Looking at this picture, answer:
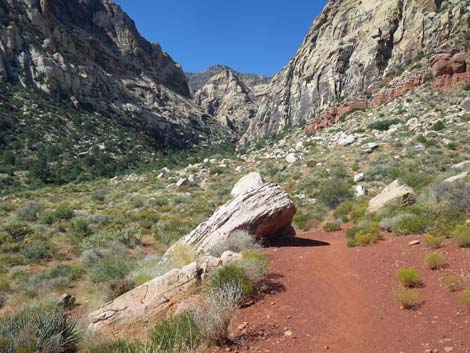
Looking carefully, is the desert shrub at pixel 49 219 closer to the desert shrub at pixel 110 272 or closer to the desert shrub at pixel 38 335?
the desert shrub at pixel 110 272

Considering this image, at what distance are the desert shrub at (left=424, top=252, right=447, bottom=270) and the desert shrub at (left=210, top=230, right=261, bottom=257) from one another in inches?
168

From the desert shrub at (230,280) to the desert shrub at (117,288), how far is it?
234 centimetres

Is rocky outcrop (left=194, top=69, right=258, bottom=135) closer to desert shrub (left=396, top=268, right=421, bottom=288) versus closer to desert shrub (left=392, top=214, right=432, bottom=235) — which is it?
desert shrub (left=392, top=214, right=432, bottom=235)

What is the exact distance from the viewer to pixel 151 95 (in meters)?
89.3

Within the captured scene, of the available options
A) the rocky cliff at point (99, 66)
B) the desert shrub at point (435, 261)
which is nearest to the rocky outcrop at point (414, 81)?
the desert shrub at point (435, 261)

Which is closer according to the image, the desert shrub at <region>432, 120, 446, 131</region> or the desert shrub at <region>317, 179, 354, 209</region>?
the desert shrub at <region>317, 179, 354, 209</region>

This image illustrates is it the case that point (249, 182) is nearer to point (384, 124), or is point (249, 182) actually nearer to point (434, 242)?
point (434, 242)

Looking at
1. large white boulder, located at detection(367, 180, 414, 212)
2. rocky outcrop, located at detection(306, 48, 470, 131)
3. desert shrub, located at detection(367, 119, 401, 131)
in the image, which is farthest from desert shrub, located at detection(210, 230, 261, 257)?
rocky outcrop, located at detection(306, 48, 470, 131)

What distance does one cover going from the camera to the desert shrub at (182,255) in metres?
8.99

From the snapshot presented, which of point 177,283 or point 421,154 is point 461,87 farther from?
point 177,283

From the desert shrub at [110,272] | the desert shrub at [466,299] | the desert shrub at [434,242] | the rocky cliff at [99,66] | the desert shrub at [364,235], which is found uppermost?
the rocky cliff at [99,66]

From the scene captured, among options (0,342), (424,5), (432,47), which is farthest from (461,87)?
(0,342)

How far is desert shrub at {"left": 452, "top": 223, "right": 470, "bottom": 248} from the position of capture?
23.2 ft

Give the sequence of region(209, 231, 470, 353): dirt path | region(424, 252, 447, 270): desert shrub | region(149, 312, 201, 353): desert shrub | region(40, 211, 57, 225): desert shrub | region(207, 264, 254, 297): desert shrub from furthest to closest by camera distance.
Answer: region(40, 211, 57, 225): desert shrub < region(424, 252, 447, 270): desert shrub < region(207, 264, 254, 297): desert shrub < region(209, 231, 470, 353): dirt path < region(149, 312, 201, 353): desert shrub
